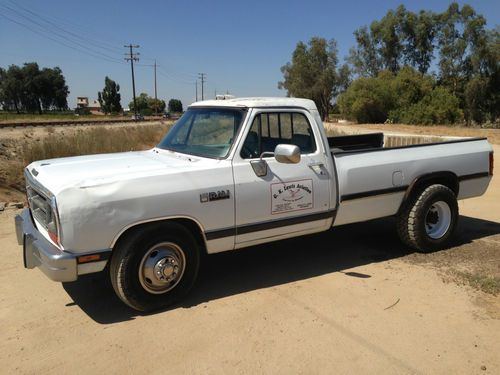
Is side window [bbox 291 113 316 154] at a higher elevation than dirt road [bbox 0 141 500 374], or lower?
higher

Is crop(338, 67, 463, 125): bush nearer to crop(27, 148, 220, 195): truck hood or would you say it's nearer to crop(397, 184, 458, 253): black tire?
crop(397, 184, 458, 253): black tire

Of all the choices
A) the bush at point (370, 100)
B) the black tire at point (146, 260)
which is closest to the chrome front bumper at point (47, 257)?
the black tire at point (146, 260)

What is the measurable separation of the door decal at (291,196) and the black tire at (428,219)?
4.93 ft

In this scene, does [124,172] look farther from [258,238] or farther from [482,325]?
[482,325]

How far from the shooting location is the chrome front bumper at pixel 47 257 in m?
3.56

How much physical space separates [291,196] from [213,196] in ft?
2.86

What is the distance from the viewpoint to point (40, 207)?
4137 millimetres

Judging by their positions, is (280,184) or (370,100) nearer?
(280,184)

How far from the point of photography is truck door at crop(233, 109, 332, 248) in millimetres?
4305

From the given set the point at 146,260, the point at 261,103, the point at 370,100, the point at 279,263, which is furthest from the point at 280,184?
the point at 370,100

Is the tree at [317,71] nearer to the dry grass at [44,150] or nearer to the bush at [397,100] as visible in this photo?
the bush at [397,100]

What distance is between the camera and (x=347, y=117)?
53.1m

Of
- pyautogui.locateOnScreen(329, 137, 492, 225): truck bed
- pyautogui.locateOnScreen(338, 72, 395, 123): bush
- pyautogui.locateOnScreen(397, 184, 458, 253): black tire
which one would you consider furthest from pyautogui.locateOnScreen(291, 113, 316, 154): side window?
pyautogui.locateOnScreen(338, 72, 395, 123): bush

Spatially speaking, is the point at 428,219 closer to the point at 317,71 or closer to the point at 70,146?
the point at 70,146
